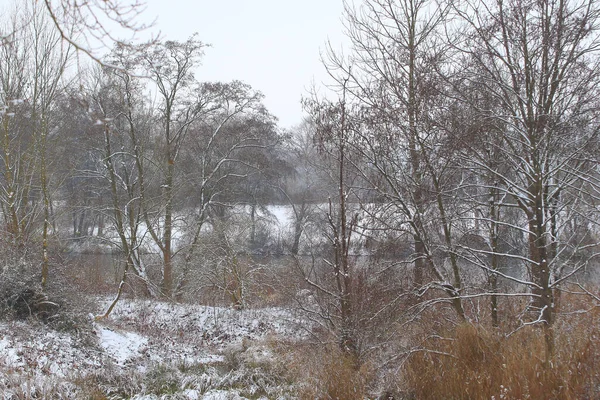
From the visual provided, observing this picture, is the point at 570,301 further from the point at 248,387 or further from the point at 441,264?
the point at 248,387

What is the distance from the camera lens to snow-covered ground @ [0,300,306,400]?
6.29 meters

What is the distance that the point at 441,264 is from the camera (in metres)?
7.57

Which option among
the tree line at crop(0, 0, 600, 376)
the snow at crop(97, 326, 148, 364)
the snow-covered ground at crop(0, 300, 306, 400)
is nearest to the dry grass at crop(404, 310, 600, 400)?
the tree line at crop(0, 0, 600, 376)

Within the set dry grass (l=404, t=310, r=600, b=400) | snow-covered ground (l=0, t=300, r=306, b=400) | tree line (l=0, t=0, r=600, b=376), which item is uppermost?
tree line (l=0, t=0, r=600, b=376)

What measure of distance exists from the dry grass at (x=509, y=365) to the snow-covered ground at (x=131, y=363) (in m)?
2.21

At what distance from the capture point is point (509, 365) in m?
4.59

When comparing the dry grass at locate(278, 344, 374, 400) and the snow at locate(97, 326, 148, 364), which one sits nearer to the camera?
the dry grass at locate(278, 344, 374, 400)

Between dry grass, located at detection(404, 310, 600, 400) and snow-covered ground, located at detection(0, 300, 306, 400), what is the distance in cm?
221

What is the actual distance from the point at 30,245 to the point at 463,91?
9541mm

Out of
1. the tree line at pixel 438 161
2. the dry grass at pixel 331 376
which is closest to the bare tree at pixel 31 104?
the tree line at pixel 438 161

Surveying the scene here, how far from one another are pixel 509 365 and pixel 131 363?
21.7ft

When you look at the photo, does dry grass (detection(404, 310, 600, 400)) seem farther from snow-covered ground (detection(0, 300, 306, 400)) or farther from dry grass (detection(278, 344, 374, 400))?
snow-covered ground (detection(0, 300, 306, 400))

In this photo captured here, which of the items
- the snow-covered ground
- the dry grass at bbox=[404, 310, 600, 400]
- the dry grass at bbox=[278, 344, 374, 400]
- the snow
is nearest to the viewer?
the dry grass at bbox=[404, 310, 600, 400]

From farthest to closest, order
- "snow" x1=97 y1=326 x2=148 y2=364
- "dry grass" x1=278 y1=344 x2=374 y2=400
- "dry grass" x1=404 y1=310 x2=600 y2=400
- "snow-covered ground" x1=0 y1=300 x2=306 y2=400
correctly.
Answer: "snow" x1=97 y1=326 x2=148 y2=364 < "snow-covered ground" x1=0 y1=300 x2=306 y2=400 < "dry grass" x1=278 y1=344 x2=374 y2=400 < "dry grass" x1=404 y1=310 x2=600 y2=400
